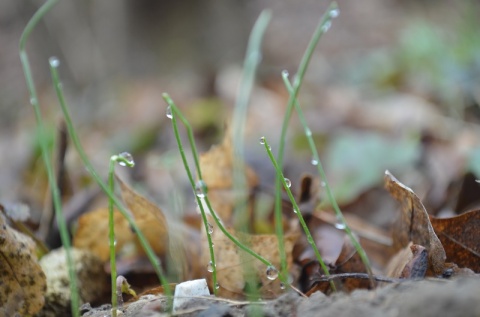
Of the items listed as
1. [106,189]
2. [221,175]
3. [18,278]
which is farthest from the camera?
[221,175]

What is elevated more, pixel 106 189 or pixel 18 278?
pixel 106 189

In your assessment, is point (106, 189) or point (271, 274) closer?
point (106, 189)

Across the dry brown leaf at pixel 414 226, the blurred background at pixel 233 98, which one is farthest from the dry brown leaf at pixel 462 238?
the blurred background at pixel 233 98

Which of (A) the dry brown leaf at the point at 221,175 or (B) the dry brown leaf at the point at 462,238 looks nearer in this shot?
(B) the dry brown leaf at the point at 462,238

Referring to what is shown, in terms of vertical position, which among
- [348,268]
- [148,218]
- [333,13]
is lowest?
[348,268]

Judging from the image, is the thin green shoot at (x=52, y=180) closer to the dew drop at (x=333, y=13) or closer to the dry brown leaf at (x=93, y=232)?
the dry brown leaf at (x=93, y=232)


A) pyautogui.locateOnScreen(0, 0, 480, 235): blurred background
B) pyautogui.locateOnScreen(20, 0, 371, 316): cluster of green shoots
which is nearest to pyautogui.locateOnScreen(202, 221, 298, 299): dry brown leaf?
pyautogui.locateOnScreen(20, 0, 371, 316): cluster of green shoots

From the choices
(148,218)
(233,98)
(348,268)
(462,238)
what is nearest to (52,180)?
(148,218)

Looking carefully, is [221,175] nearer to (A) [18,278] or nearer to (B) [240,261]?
(B) [240,261]
